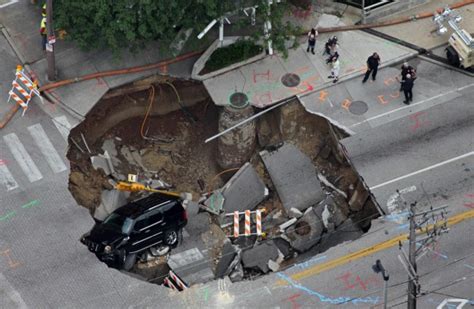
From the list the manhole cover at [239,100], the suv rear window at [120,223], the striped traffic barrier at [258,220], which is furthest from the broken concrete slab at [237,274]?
the manhole cover at [239,100]

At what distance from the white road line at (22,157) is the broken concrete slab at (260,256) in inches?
Answer: 312

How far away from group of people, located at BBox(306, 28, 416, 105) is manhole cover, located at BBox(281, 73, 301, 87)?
53.7 inches

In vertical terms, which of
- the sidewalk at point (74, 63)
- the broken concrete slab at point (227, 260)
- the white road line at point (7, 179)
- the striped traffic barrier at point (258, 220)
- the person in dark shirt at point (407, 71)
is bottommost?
the broken concrete slab at point (227, 260)

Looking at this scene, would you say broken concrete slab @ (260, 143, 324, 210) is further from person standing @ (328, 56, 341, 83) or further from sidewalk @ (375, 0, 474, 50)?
sidewalk @ (375, 0, 474, 50)

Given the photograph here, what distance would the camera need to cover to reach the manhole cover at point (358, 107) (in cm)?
3083

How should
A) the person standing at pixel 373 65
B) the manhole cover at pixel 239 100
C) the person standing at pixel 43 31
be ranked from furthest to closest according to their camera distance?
the person standing at pixel 43 31 → the person standing at pixel 373 65 → the manhole cover at pixel 239 100

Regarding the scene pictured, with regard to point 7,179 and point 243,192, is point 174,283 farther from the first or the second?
point 7,179

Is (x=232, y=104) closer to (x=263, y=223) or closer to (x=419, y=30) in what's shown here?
(x=263, y=223)

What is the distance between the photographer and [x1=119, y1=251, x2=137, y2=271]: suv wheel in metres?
27.5

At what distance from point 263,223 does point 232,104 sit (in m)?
4.77

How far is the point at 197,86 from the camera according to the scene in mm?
32094

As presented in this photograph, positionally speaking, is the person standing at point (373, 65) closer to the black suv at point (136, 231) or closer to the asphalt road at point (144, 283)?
the asphalt road at point (144, 283)

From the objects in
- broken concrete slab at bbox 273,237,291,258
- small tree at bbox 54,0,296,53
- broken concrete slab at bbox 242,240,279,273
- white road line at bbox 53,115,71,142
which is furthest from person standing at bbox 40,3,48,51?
broken concrete slab at bbox 273,237,291,258

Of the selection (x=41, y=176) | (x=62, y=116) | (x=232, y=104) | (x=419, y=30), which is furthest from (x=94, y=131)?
(x=419, y=30)
